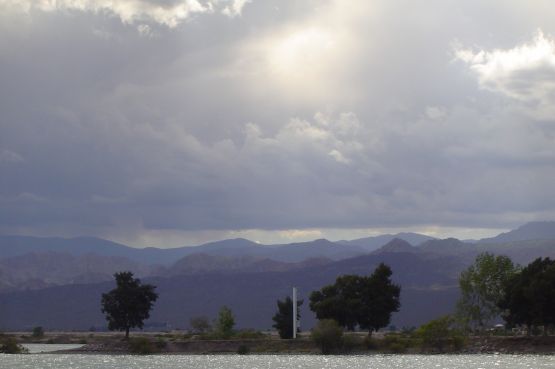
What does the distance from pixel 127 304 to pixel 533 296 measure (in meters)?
79.2

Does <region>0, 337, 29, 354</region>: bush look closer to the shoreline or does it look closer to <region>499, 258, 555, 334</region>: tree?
the shoreline

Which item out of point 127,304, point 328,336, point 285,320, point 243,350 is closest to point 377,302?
point 328,336

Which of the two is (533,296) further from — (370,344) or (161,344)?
(161,344)

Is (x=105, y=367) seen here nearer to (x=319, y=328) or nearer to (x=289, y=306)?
(x=319, y=328)

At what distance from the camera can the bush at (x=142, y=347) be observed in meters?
164

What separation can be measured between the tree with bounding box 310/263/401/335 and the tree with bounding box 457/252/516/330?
46.7ft

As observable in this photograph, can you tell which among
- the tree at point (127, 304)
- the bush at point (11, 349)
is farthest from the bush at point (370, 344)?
the bush at point (11, 349)

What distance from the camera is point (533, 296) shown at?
141500mm

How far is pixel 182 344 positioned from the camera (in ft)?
552

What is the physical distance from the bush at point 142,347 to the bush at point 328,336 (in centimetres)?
3108

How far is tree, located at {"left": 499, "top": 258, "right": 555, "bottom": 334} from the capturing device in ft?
463

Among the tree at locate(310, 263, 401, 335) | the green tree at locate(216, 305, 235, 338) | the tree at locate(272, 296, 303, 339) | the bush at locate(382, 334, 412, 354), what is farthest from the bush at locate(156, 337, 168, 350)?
the bush at locate(382, 334, 412, 354)

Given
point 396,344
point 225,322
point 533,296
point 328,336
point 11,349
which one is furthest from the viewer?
point 225,322

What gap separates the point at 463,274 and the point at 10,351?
82.1m
